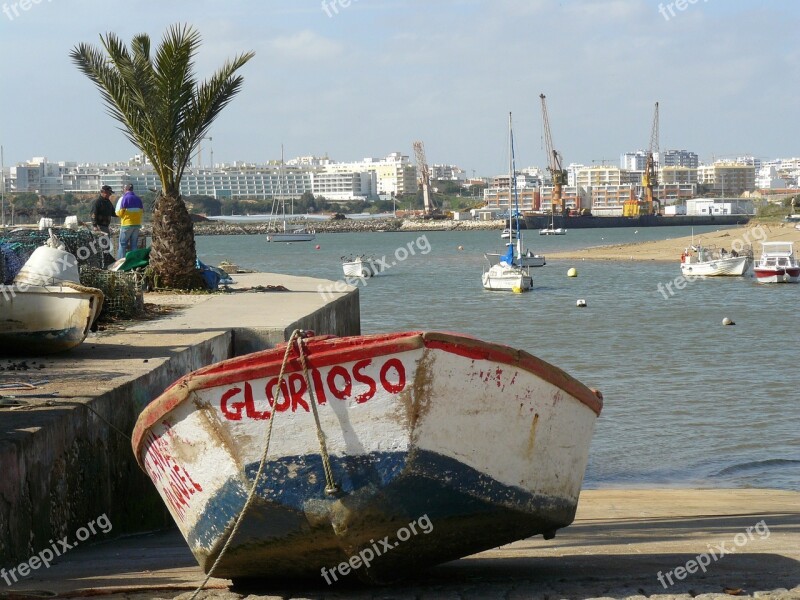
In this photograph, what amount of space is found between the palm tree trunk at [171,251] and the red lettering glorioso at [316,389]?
Answer: 13446mm

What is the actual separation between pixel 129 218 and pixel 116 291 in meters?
5.28

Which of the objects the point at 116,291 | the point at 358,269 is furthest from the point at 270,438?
the point at 358,269

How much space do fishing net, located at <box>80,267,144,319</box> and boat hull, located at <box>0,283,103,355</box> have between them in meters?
3.29

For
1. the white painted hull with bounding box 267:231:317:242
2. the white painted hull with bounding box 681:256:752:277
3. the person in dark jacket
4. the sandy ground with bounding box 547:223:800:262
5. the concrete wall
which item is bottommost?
the white painted hull with bounding box 267:231:317:242

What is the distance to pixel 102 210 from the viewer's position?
66.0 ft

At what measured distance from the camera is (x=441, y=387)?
237 inches

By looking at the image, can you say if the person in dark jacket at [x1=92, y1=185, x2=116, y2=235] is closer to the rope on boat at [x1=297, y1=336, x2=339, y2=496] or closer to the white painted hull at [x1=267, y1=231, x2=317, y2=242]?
the rope on boat at [x1=297, y1=336, x2=339, y2=496]

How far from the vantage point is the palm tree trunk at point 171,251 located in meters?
A: 19.2

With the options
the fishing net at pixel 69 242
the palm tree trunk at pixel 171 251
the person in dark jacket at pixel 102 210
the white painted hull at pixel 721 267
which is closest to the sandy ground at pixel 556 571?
the fishing net at pixel 69 242

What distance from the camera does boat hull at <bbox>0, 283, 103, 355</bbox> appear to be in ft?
35.4

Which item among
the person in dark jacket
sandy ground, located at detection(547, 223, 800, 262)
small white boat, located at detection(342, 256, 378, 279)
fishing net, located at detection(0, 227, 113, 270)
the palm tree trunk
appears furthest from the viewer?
sandy ground, located at detection(547, 223, 800, 262)

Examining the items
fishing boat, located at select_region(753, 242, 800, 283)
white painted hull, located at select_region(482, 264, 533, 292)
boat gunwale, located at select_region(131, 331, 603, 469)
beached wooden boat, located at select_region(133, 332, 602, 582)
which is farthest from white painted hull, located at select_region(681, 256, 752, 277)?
boat gunwale, located at select_region(131, 331, 603, 469)

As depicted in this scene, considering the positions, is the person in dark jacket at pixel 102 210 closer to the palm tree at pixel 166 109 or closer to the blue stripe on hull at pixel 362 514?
Result: the palm tree at pixel 166 109

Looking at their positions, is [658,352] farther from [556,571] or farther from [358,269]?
[358,269]
